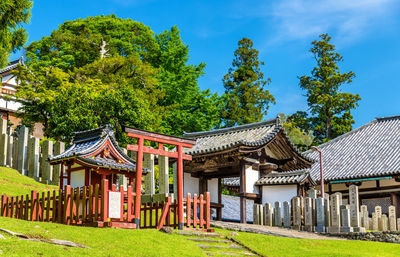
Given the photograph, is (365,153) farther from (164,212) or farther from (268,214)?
(164,212)

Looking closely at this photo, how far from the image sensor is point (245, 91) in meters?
48.0

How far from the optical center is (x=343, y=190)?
30594 mm

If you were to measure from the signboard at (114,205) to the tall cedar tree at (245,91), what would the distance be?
3134 cm

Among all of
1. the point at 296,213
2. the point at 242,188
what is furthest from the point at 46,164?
the point at 296,213

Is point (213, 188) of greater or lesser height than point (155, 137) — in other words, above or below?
below

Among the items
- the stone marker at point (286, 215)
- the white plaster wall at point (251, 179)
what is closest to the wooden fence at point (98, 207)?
the stone marker at point (286, 215)

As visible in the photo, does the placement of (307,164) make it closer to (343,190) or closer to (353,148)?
(343,190)

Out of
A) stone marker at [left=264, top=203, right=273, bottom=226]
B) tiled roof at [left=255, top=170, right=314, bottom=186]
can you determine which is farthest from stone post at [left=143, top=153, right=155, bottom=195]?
stone marker at [left=264, top=203, right=273, bottom=226]

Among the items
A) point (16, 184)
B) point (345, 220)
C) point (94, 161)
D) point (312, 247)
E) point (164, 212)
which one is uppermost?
point (94, 161)

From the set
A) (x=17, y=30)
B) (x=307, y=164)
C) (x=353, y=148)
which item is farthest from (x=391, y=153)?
(x=17, y=30)

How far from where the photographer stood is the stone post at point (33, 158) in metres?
26.7

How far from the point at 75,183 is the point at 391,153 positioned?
20.0 m

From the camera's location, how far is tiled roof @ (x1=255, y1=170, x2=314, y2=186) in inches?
891

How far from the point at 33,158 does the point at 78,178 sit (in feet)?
25.6
